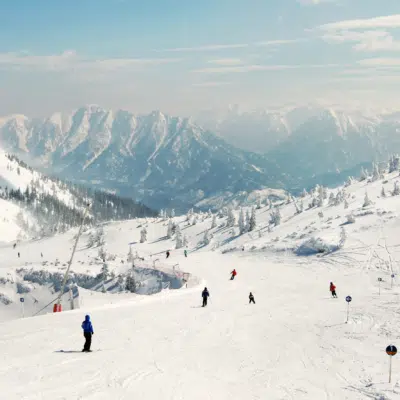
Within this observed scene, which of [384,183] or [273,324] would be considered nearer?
[273,324]

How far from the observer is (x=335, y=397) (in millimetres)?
16125

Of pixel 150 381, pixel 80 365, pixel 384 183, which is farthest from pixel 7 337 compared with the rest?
pixel 384 183

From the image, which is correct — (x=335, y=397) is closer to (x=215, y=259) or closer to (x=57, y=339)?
(x=57, y=339)

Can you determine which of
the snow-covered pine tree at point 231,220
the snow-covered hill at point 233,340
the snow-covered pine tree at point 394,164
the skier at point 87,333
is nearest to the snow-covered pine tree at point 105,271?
the snow-covered hill at point 233,340

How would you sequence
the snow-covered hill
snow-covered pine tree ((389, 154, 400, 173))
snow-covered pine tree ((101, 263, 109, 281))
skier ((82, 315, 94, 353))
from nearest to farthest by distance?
the snow-covered hill → skier ((82, 315, 94, 353)) → snow-covered pine tree ((101, 263, 109, 281)) → snow-covered pine tree ((389, 154, 400, 173))

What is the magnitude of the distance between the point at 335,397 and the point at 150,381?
6879 mm

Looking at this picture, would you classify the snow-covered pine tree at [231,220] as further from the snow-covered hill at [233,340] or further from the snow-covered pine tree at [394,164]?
the snow-covered pine tree at [394,164]

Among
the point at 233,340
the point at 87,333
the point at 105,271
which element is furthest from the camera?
the point at 105,271

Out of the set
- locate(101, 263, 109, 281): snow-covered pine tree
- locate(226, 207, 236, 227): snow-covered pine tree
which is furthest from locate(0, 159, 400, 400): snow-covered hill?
locate(226, 207, 236, 227): snow-covered pine tree

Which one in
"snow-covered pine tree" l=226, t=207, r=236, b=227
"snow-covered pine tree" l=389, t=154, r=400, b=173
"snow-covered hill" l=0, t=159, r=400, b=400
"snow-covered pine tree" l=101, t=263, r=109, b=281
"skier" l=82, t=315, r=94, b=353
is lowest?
"snow-covered pine tree" l=101, t=263, r=109, b=281

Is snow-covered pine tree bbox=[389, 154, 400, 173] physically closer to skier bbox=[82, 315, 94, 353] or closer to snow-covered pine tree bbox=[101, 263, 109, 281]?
snow-covered pine tree bbox=[101, 263, 109, 281]

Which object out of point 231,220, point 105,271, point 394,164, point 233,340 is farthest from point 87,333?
point 394,164

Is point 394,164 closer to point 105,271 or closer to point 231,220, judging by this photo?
point 231,220

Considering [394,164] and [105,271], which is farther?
[394,164]
